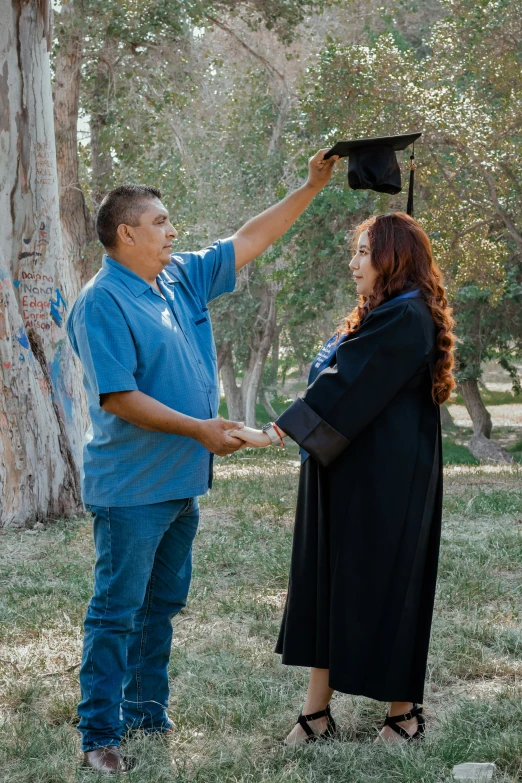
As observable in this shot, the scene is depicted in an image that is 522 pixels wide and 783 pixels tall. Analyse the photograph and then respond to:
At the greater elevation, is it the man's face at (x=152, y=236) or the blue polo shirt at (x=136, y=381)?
the man's face at (x=152, y=236)

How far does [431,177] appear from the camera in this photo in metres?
13.4

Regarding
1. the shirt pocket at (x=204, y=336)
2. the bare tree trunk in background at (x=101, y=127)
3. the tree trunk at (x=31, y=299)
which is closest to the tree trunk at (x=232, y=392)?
the bare tree trunk in background at (x=101, y=127)

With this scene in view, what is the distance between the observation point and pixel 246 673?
15.2 ft

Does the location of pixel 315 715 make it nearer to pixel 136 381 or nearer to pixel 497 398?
pixel 136 381

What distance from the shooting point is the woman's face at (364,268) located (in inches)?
151

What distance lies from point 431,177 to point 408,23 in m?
13.8

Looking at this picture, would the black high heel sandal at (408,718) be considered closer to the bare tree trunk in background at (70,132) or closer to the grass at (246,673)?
the grass at (246,673)

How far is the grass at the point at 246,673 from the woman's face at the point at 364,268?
1854 millimetres

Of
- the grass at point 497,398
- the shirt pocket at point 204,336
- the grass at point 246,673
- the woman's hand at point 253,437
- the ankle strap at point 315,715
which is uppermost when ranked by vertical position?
the shirt pocket at point 204,336

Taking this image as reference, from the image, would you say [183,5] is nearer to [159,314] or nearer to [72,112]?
[72,112]

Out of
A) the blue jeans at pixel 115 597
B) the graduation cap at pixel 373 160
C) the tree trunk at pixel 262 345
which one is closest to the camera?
the blue jeans at pixel 115 597

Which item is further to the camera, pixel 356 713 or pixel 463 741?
pixel 356 713

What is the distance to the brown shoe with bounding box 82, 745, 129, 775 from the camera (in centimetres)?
354

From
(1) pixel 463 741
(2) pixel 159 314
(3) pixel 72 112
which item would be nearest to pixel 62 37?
(3) pixel 72 112
